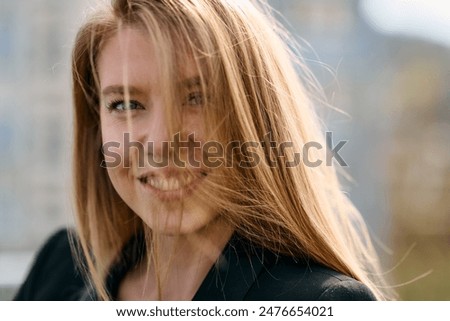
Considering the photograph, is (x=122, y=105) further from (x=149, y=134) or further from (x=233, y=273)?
(x=233, y=273)

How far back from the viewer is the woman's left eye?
126 centimetres

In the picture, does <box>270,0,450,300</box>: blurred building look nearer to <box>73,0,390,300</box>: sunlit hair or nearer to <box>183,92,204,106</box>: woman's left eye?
<box>73,0,390,300</box>: sunlit hair

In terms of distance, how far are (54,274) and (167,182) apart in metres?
0.69

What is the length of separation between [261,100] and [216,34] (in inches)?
6.8

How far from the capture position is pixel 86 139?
5.39 feet

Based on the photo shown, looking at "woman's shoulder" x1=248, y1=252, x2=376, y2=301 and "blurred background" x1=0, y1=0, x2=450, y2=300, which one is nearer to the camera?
"woman's shoulder" x1=248, y1=252, x2=376, y2=301

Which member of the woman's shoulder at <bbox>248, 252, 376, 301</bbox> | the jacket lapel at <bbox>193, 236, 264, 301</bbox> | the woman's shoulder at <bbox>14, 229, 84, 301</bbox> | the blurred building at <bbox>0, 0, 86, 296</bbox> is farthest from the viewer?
the blurred building at <bbox>0, 0, 86, 296</bbox>

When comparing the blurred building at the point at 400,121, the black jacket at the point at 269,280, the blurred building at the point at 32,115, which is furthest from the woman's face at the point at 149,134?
the blurred building at the point at 32,115

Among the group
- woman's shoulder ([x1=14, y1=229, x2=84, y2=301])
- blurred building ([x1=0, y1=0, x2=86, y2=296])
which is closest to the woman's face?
woman's shoulder ([x1=14, y1=229, x2=84, y2=301])

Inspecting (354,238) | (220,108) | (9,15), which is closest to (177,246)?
(220,108)

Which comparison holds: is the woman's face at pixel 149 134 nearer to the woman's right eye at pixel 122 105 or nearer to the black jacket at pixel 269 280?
the woman's right eye at pixel 122 105

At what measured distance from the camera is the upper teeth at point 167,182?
1.32 meters

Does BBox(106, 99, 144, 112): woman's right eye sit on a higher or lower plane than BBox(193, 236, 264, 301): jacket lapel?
higher

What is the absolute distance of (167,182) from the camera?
133 centimetres
